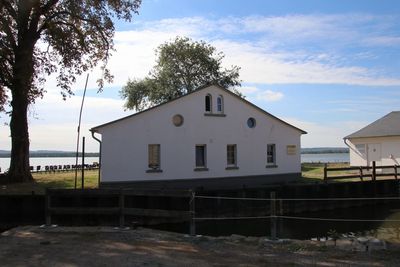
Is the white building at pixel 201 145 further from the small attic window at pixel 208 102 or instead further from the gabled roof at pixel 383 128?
the gabled roof at pixel 383 128

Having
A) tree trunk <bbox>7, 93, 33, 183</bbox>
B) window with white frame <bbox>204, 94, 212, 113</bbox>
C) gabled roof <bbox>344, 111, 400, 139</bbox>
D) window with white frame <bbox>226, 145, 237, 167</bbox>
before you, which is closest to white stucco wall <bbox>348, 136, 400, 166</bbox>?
gabled roof <bbox>344, 111, 400, 139</bbox>

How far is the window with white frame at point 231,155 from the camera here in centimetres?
3190

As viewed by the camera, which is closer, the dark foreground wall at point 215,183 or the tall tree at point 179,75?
the dark foreground wall at point 215,183

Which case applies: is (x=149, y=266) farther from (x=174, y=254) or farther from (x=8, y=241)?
(x=8, y=241)

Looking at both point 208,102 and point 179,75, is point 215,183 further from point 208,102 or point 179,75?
point 179,75

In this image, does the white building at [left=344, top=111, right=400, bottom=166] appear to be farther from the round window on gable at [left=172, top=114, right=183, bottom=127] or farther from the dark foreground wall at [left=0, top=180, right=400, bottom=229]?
the round window on gable at [left=172, top=114, right=183, bottom=127]

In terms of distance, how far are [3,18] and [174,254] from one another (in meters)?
21.5

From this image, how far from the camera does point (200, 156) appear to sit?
30844mm

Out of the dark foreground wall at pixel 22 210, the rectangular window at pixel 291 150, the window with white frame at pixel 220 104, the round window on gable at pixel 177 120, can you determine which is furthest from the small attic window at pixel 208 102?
the dark foreground wall at pixel 22 210

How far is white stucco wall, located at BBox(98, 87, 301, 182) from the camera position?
27531 mm

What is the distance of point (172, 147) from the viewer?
29.3 metres

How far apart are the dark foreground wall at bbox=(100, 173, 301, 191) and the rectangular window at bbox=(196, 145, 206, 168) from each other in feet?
3.18

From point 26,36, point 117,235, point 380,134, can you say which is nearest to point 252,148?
point 380,134

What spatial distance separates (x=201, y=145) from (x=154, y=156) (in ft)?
10.6
